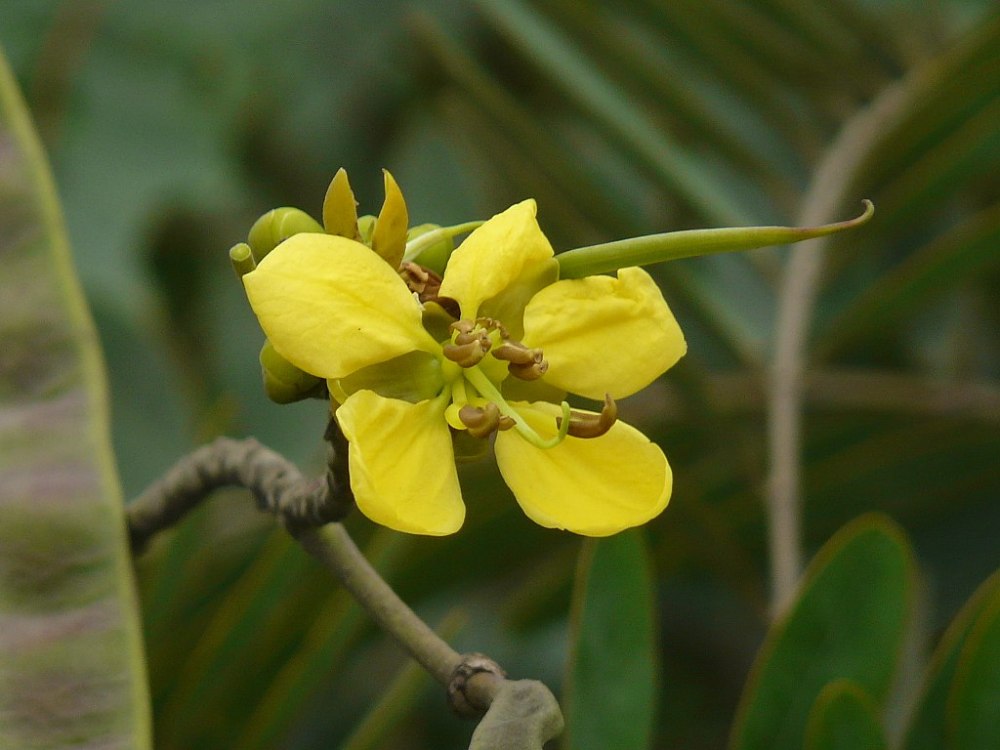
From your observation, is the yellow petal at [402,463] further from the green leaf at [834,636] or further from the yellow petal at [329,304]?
the green leaf at [834,636]

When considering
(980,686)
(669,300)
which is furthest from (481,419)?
(669,300)

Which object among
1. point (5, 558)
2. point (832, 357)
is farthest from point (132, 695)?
point (832, 357)

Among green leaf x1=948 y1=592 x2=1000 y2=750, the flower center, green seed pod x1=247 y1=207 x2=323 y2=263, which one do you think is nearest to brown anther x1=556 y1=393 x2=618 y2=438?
the flower center

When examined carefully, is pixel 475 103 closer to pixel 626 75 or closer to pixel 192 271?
pixel 626 75

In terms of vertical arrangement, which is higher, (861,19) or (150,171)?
(150,171)

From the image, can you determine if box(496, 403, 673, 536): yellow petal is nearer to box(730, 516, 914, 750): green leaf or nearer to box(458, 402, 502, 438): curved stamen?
box(458, 402, 502, 438): curved stamen

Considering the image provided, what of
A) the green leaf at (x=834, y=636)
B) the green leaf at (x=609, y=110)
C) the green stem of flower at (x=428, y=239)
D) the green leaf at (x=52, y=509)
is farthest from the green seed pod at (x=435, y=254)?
the green leaf at (x=609, y=110)

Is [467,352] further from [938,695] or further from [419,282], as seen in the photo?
[938,695]

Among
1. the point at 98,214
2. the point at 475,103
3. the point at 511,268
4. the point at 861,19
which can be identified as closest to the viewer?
the point at 511,268
